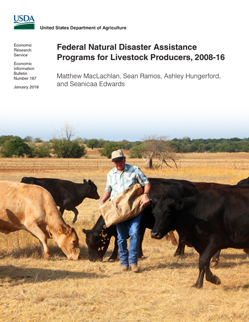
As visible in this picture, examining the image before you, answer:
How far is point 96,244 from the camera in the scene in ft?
25.8

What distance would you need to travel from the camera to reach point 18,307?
5.22 metres

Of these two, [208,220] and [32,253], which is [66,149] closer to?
[32,253]

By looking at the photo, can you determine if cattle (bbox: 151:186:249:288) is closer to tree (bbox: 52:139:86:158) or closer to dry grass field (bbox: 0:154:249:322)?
dry grass field (bbox: 0:154:249:322)

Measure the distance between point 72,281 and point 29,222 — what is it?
1892 millimetres

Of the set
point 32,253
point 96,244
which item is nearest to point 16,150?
point 32,253

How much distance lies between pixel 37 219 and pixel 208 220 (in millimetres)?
3482

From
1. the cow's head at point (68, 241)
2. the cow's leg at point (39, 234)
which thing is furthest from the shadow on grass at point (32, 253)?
the cow's head at point (68, 241)

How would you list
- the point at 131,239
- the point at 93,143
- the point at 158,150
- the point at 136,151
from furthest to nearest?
the point at 93,143
the point at 136,151
the point at 158,150
the point at 131,239

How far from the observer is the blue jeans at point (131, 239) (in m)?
6.94

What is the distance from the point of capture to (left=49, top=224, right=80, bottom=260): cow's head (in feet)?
25.1

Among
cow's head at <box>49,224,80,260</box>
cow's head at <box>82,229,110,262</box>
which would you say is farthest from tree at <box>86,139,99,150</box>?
cow's head at <box>49,224,80,260</box>

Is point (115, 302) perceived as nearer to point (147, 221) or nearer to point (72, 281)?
point (72, 281)

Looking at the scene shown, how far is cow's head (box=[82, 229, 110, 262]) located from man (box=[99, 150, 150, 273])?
2.71 ft

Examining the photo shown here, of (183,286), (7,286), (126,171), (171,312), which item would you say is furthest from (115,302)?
(126,171)
